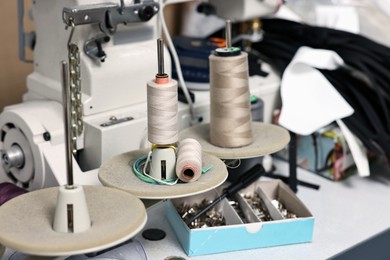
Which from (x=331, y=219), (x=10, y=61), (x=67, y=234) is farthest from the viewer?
(x=10, y=61)

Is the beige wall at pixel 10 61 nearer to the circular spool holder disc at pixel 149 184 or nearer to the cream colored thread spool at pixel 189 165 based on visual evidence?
the circular spool holder disc at pixel 149 184

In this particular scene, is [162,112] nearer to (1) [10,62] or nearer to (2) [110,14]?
(2) [110,14]

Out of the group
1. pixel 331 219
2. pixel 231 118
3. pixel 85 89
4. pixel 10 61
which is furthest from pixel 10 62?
pixel 331 219

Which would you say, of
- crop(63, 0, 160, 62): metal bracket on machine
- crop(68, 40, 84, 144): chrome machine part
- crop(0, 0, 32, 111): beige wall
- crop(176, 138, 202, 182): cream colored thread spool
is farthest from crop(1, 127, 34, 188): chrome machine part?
crop(0, 0, 32, 111): beige wall

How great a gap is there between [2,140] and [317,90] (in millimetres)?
709

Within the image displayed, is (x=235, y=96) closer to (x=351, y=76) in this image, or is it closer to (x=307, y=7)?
(x=351, y=76)

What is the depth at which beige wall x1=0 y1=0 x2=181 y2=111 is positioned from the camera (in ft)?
5.74

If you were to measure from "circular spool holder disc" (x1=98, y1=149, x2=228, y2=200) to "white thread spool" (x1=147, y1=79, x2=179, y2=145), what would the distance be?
7 centimetres

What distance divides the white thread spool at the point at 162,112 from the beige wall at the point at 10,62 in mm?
918

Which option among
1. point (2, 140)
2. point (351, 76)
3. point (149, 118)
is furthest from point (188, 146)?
point (351, 76)

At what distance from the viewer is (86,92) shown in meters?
1.22

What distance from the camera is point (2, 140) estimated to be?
4.16ft

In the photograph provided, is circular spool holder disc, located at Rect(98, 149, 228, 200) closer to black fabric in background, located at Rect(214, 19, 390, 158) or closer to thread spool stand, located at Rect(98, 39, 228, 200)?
thread spool stand, located at Rect(98, 39, 228, 200)

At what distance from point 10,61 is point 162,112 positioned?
3.14 feet
